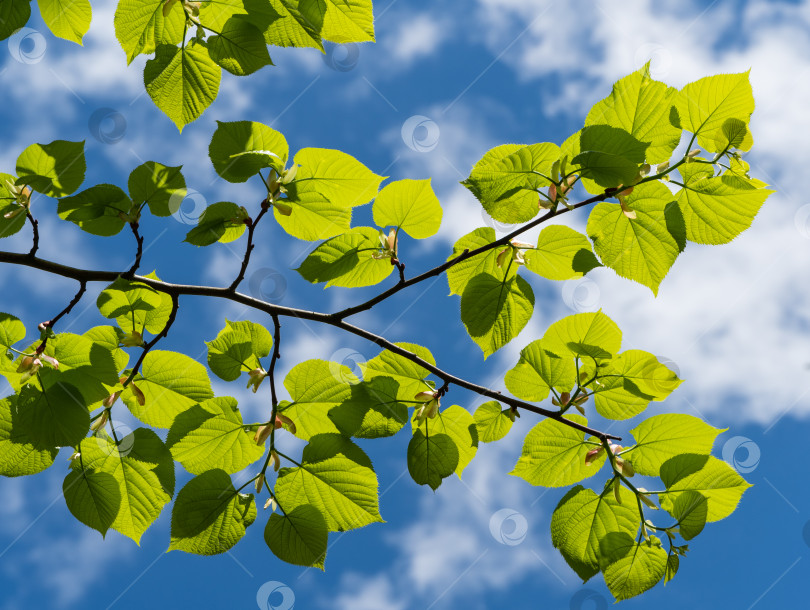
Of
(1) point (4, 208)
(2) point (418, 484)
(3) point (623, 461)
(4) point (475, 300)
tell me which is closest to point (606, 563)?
(3) point (623, 461)

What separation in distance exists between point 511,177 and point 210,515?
3.29 feet

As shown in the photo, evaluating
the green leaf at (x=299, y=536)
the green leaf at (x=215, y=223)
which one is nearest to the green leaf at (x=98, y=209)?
the green leaf at (x=215, y=223)

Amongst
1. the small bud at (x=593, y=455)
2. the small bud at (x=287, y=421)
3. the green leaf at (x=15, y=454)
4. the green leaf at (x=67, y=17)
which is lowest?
the green leaf at (x=15, y=454)

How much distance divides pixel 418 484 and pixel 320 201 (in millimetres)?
713

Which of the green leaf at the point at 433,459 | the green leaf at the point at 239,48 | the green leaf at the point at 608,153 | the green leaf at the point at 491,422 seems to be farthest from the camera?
the green leaf at the point at 491,422

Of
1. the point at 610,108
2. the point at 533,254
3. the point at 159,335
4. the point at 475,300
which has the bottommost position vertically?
the point at 159,335

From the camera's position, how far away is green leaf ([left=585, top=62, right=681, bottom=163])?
127 centimetres

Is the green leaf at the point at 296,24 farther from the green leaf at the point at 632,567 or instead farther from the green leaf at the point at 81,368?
the green leaf at the point at 632,567

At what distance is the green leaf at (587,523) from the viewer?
1.43m

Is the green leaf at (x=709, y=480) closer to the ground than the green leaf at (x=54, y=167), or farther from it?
closer to the ground

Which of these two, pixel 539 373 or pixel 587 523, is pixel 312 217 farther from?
pixel 587 523

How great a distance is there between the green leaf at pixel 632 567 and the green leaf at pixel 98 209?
141cm

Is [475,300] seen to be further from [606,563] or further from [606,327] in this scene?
[606,563]

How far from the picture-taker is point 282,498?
139cm
